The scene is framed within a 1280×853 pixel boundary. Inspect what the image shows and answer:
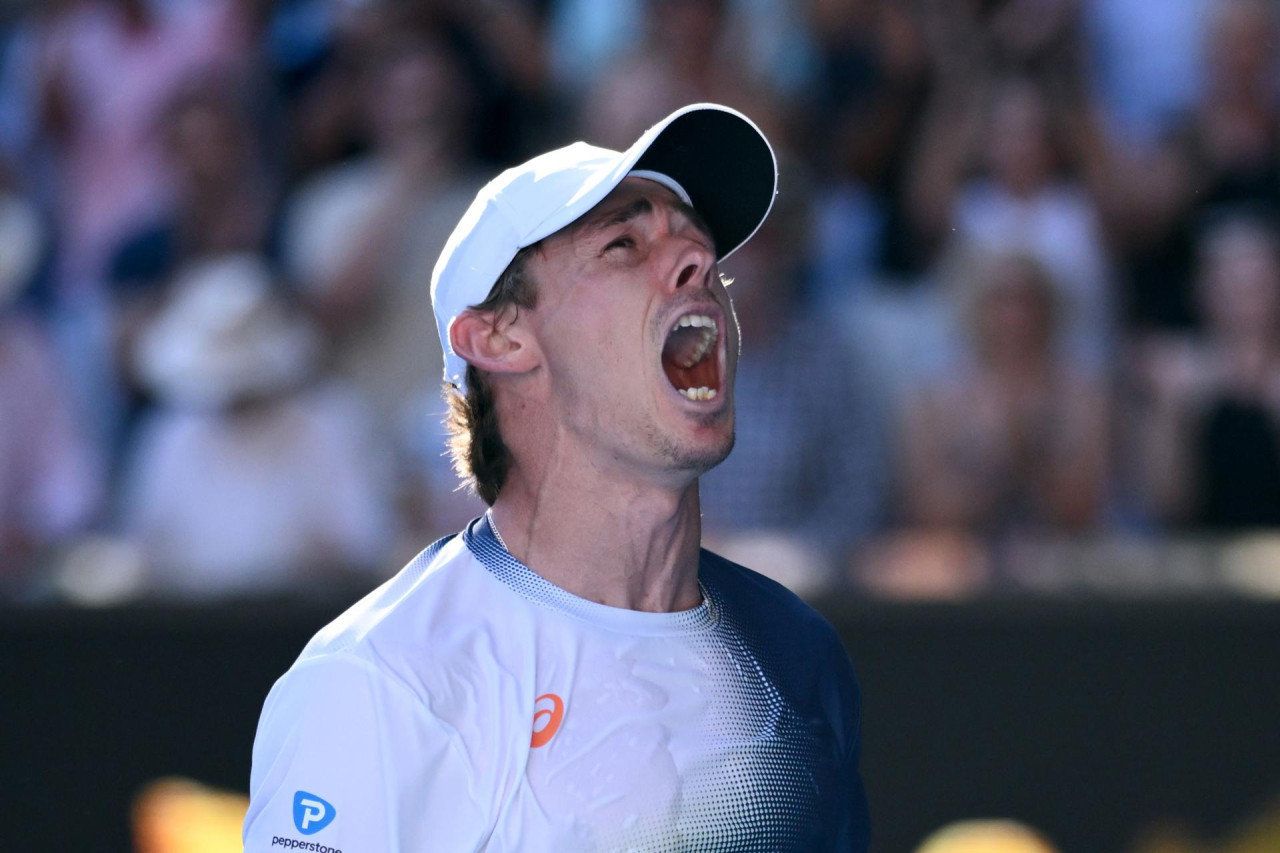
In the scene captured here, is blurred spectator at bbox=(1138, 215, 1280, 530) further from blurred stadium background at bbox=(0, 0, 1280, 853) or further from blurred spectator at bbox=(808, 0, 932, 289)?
blurred spectator at bbox=(808, 0, 932, 289)

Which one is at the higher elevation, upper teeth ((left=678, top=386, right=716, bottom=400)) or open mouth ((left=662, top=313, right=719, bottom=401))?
open mouth ((left=662, top=313, right=719, bottom=401))

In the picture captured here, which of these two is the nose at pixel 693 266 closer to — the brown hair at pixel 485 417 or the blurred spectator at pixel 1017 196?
the brown hair at pixel 485 417

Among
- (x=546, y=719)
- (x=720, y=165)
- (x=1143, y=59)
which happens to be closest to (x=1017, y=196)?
(x=1143, y=59)

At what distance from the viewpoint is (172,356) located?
515 centimetres

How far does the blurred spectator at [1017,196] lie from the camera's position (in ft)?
17.1

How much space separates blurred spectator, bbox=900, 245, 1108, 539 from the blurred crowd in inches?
0.4

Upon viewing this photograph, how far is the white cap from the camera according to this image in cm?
230

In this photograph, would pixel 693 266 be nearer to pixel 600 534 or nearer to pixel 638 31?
pixel 600 534

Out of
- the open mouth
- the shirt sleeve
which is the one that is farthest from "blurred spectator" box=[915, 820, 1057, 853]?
the shirt sleeve

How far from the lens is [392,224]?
547 cm

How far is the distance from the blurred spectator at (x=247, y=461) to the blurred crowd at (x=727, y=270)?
1cm

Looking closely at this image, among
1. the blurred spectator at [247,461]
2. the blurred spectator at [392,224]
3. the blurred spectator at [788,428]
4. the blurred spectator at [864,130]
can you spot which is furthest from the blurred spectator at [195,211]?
the blurred spectator at [864,130]

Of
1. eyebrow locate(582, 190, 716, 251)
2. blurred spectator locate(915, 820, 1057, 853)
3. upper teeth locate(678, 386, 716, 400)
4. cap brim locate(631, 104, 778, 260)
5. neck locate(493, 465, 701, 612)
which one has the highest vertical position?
cap brim locate(631, 104, 778, 260)

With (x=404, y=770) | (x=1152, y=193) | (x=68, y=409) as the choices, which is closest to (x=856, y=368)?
(x=1152, y=193)
